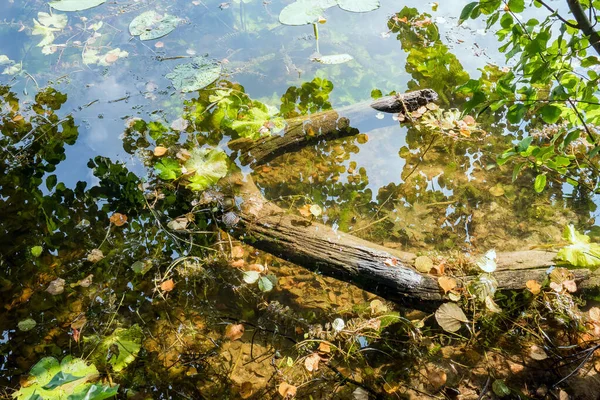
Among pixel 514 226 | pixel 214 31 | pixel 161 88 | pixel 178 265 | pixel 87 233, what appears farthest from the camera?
pixel 214 31

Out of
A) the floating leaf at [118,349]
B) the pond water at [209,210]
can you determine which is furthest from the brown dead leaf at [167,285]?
the floating leaf at [118,349]

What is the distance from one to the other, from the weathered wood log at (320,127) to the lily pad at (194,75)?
0.69m

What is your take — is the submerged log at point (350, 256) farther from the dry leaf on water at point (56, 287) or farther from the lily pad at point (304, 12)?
the lily pad at point (304, 12)

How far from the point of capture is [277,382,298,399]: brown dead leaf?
1.61 meters

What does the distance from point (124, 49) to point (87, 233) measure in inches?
75.5

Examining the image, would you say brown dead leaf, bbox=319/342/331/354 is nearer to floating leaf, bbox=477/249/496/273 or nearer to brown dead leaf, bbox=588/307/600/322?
floating leaf, bbox=477/249/496/273

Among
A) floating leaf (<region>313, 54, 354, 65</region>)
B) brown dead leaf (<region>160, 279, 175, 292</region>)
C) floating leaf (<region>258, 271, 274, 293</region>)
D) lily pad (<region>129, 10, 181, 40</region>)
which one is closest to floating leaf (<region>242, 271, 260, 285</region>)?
floating leaf (<region>258, 271, 274, 293</region>)

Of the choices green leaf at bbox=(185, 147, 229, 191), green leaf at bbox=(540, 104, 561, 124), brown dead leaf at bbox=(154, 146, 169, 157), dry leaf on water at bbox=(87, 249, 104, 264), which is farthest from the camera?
brown dead leaf at bbox=(154, 146, 169, 157)

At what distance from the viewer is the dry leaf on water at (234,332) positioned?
6.07 feet

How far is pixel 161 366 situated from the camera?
176 cm

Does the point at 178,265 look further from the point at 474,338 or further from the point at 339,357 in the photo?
the point at 474,338

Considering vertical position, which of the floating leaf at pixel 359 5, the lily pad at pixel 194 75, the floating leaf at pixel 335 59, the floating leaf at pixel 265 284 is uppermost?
the floating leaf at pixel 359 5

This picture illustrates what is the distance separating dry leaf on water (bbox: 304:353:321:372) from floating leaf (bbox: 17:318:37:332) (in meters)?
1.32

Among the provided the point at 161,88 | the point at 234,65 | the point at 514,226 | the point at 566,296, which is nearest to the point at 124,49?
the point at 161,88
